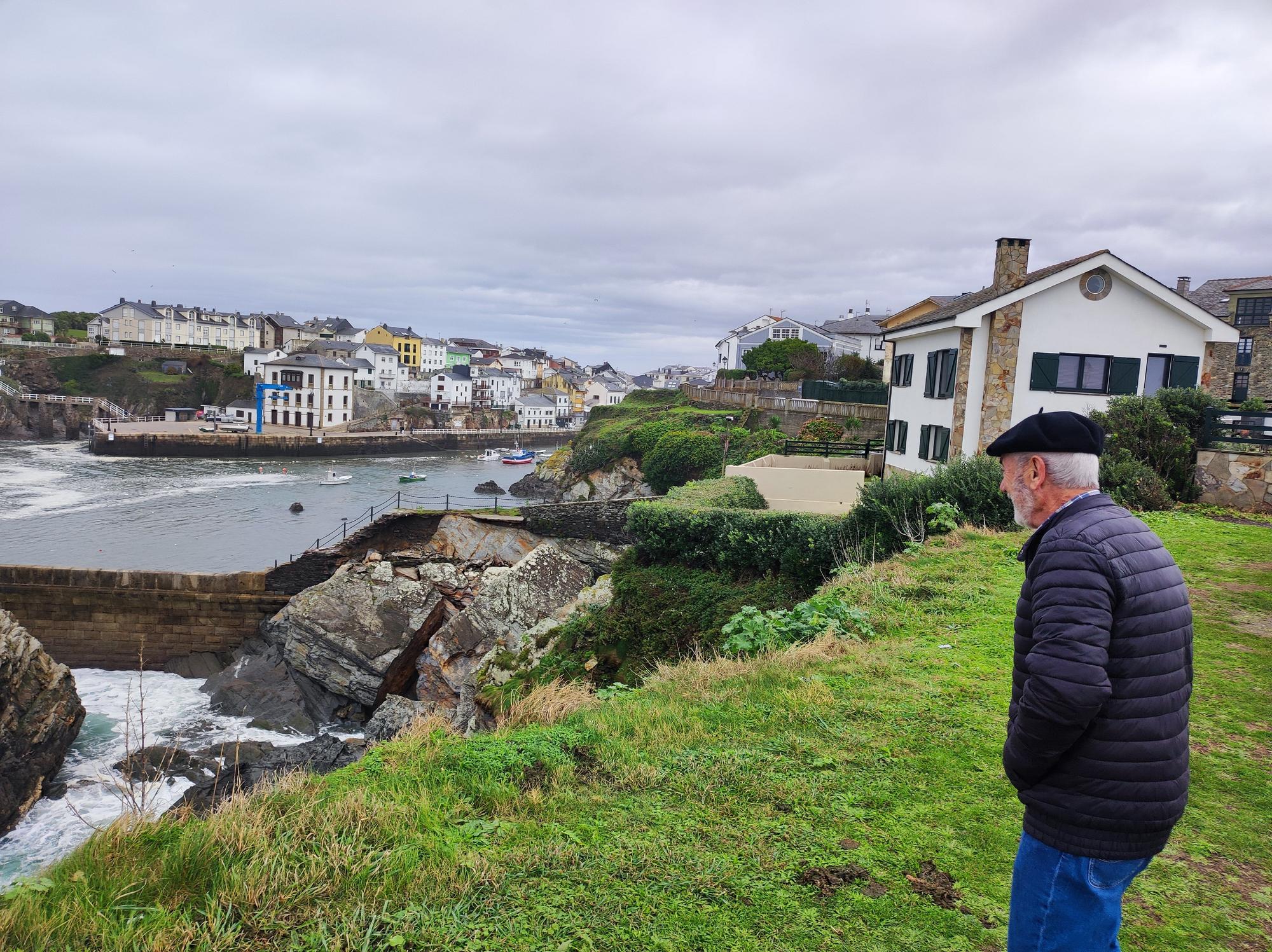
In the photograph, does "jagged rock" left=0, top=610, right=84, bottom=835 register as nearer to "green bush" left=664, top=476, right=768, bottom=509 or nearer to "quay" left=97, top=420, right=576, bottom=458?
"green bush" left=664, top=476, right=768, bottom=509

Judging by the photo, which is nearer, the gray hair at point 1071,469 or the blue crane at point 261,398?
the gray hair at point 1071,469

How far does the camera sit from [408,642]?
70.3ft

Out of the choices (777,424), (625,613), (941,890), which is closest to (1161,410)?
(625,613)

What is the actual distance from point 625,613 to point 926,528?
238 inches

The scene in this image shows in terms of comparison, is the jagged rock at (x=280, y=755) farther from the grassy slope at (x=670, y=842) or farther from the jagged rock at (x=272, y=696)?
the grassy slope at (x=670, y=842)

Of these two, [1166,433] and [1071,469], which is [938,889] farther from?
[1166,433]

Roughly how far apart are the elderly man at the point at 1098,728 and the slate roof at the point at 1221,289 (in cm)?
3975

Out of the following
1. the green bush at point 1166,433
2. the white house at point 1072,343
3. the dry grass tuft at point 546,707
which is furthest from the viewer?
the white house at point 1072,343

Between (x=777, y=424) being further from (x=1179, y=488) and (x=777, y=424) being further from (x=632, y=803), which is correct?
(x=632, y=803)

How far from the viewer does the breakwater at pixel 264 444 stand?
6681 centimetres

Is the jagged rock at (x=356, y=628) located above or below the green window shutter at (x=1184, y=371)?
below

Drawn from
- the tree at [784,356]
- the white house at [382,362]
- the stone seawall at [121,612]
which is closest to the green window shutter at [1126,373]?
the stone seawall at [121,612]

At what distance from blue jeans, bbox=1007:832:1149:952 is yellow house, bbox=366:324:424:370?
410ft

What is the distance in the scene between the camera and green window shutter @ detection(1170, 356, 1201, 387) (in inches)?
709
